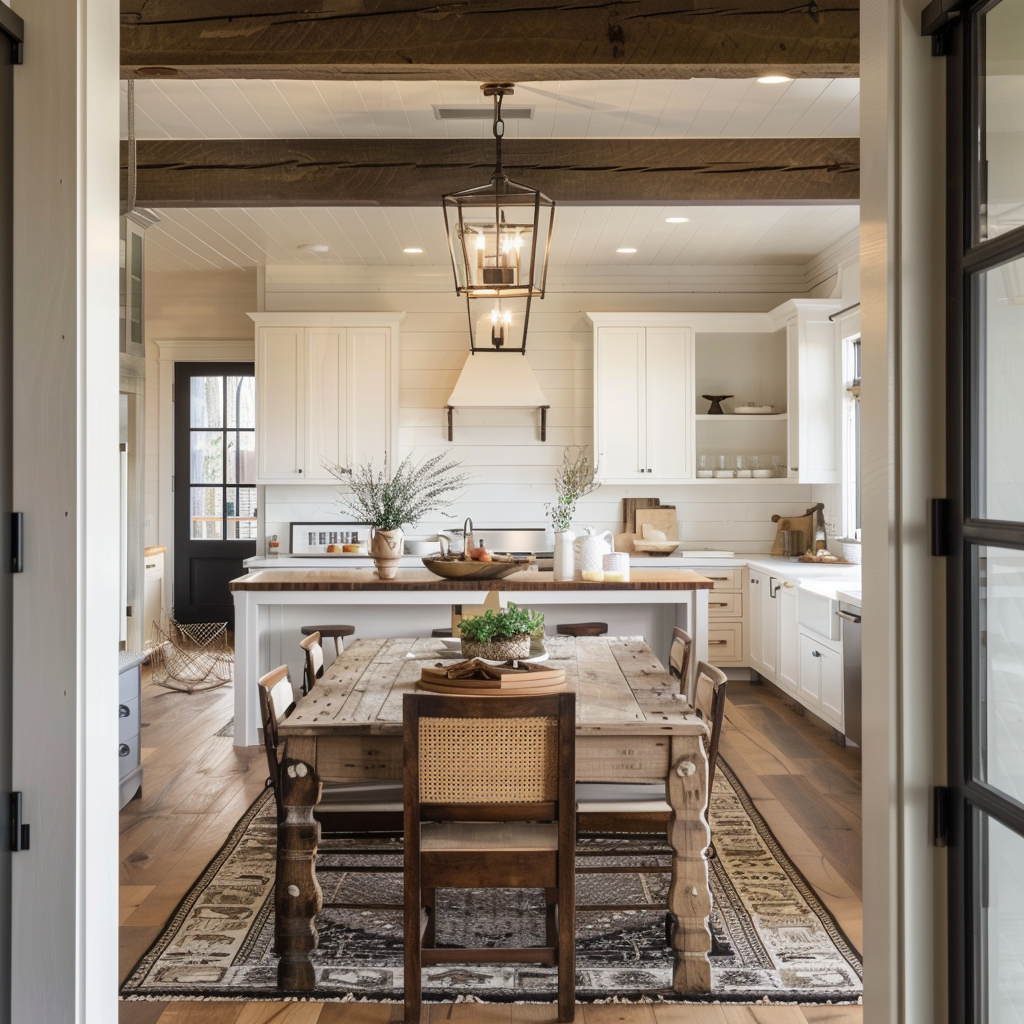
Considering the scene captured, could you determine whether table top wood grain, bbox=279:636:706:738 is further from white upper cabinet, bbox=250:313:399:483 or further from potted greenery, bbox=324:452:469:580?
white upper cabinet, bbox=250:313:399:483

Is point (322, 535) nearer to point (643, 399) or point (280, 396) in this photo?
point (280, 396)

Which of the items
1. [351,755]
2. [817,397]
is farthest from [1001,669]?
[817,397]

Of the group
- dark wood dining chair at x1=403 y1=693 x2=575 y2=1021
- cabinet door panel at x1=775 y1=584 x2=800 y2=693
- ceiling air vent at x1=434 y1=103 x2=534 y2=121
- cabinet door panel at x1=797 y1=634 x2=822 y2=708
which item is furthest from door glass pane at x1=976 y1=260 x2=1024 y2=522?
cabinet door panel at x1=775 y1=584 x2=800 y2=693

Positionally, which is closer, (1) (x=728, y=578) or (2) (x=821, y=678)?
(2) (x=821, y=678)

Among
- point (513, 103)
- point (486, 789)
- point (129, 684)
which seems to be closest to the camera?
point (486, 789)

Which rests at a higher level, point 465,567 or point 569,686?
point 465,567

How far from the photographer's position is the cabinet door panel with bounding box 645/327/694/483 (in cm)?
714

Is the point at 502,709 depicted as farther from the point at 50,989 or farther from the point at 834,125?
the point at 834,125

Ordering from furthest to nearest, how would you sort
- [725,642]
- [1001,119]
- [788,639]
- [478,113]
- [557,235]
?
[725,642] → [557,235] → [788,639] → [478,113] → [1001,119]

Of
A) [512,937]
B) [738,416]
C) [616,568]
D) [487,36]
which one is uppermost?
[487,36]

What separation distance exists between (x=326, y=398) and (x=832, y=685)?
4.13 meters

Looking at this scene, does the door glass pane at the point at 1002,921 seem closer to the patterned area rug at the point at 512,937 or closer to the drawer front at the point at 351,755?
the patterned area rug at the point at 512,937

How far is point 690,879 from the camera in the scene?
2.64 meters

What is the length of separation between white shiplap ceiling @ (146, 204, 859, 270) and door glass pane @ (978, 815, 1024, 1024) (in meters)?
4.82
